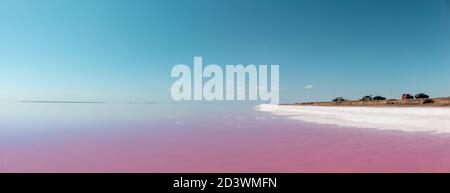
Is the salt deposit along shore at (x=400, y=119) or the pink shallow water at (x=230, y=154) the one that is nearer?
the pink shallow water at (x=230, y=154)

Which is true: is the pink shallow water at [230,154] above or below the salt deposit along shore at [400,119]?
below

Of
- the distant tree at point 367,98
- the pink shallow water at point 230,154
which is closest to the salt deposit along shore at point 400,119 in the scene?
the pink shallow water at point 230,154

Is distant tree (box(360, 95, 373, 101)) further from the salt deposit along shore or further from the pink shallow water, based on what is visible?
the pink shallow water

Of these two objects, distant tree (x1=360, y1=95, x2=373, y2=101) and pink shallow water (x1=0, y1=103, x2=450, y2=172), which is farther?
distant tree (x1=360, y1=95, x2=373, y2=101)

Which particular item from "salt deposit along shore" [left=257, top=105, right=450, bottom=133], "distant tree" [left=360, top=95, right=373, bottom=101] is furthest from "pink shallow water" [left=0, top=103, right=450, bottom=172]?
"distant tree" [left=360, top=95, right=373, bottom=101]

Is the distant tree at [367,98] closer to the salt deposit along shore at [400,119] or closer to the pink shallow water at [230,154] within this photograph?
the salt deposit along shore at [400,119]

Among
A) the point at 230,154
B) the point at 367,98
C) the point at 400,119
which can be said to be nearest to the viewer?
the point at 230,154

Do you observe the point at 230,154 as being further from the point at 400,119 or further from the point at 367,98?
the point at 367,98

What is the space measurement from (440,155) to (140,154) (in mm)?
6371

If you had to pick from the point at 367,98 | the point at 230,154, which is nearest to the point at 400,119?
the point at 230,154

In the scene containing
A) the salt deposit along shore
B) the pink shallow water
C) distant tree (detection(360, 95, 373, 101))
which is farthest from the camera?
distant tree (detection(360, 95, 373, 101))
